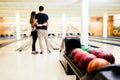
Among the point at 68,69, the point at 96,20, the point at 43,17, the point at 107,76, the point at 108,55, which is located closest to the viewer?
the point at 107,76

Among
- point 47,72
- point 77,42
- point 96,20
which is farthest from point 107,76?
point 96,20

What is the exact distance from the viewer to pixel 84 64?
7.66 feet

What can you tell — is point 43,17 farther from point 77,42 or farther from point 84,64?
point 84,64

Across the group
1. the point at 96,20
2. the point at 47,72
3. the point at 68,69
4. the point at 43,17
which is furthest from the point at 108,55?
the point at 96,20

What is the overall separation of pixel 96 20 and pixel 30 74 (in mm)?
24328

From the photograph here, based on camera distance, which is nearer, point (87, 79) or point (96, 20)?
point (87, 79)

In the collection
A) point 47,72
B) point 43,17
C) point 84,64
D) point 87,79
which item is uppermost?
point 43,17

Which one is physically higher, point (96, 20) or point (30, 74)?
point (96, 20)

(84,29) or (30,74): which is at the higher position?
(84,29)

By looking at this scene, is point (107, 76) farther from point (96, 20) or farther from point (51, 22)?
point (96, 20)

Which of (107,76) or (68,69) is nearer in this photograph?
(107,76)

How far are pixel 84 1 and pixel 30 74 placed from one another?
5.16 metres

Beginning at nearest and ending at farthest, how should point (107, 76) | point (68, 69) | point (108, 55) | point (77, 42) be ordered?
point (107, 76) < point (108, 55) < point (68, 69) < point (77, 42)

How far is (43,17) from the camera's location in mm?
6180
